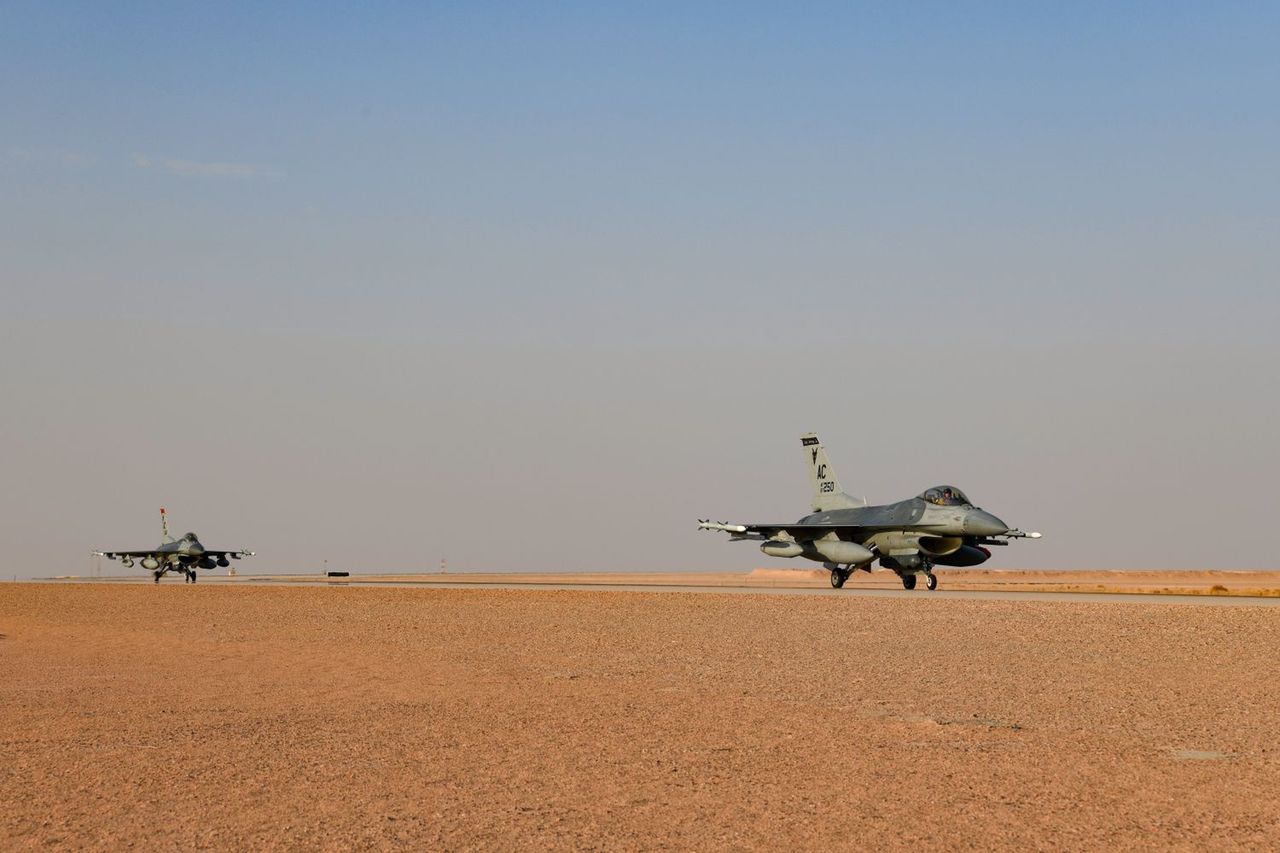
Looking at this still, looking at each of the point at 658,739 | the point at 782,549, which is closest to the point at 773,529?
the point at 782,549

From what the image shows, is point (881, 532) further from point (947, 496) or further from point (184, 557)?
point (184, 557)

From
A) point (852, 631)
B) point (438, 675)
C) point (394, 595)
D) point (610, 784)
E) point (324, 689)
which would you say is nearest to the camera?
point (610, 784)

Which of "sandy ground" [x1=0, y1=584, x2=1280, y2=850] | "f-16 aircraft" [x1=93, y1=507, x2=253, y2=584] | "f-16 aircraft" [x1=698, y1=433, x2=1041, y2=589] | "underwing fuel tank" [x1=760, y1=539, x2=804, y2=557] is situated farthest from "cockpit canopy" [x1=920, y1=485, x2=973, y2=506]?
"f-16 aircraft" [x1=93, y1=507, x2=253, y2=584]

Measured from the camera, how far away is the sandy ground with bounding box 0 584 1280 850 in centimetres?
860

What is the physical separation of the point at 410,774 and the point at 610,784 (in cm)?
179

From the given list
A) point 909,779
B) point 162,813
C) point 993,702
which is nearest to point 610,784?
point 909,779

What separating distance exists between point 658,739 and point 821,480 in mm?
41235

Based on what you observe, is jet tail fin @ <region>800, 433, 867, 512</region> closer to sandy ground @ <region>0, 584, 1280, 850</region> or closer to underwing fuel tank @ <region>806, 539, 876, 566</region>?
underwing fuel tank @ <region>806, 539, 876, 566</region>

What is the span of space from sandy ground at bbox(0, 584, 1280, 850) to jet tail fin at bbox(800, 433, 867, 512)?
2488 centimetres

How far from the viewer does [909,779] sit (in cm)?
1022

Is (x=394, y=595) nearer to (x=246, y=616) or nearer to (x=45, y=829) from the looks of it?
(x=246, y=616)

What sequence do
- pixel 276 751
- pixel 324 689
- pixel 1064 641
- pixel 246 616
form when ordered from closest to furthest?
pixel 276 751
pixel 324 689
pixel 1064 641
pixel 246 616

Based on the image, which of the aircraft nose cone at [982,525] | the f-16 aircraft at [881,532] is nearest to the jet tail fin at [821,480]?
the f-16 aircraft at [881,532]

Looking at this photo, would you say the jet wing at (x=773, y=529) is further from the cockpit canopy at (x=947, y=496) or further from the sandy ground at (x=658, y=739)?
the sandy ground at (x=658, y=739)
